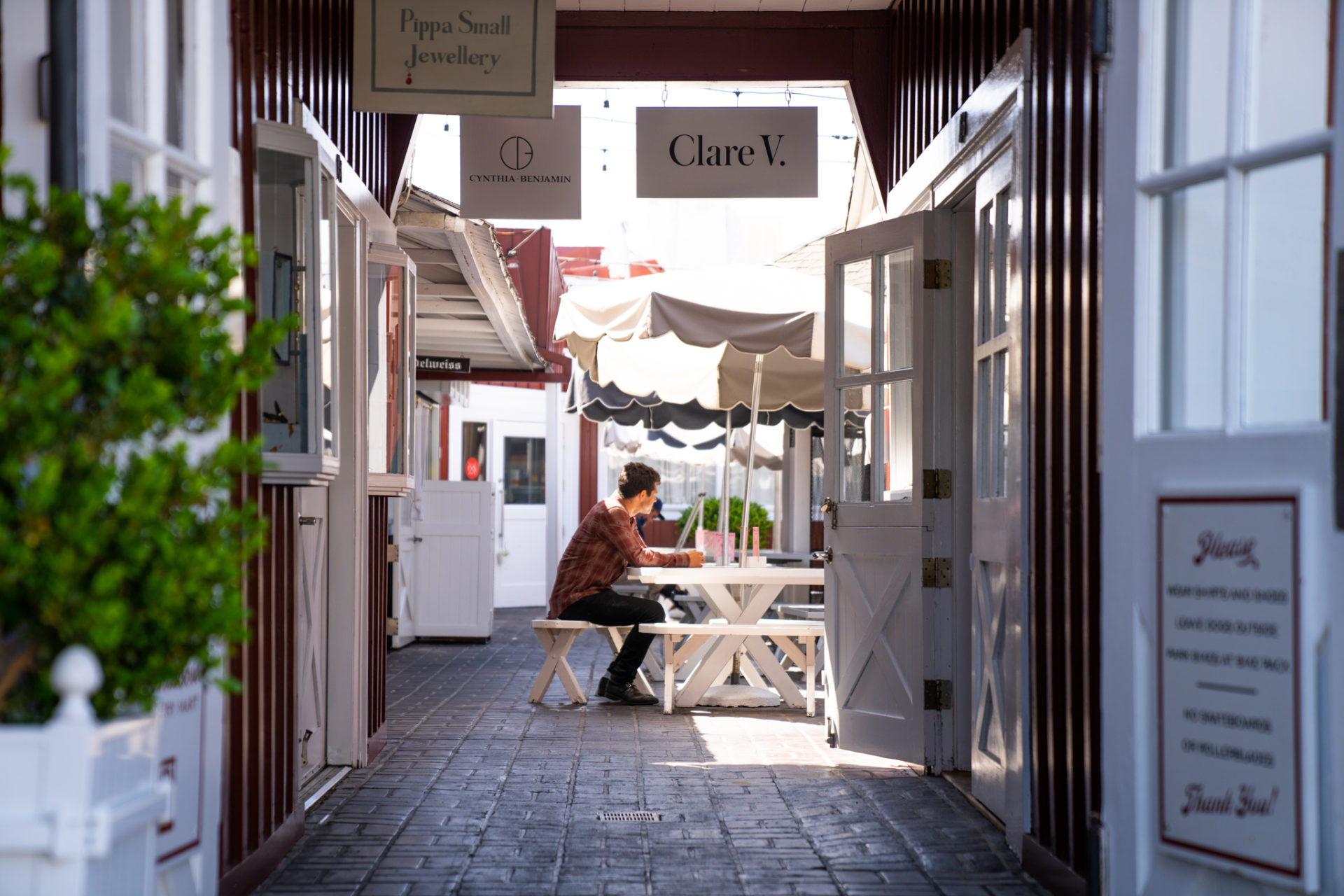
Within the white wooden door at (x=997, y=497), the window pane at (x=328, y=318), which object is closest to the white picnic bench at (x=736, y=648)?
the white wooden door at (x=997, y=497)

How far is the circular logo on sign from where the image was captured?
6922mm

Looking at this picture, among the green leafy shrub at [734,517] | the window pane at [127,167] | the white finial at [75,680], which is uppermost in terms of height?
the window pane at [127,167]

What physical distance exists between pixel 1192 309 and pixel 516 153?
182 inches

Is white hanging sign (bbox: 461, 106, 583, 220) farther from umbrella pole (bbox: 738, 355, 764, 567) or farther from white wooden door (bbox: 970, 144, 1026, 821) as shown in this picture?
white wooden door (bbox: 970, 144, 1026, 821)

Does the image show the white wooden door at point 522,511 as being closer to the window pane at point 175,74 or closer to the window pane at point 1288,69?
the window pane at point 175,74

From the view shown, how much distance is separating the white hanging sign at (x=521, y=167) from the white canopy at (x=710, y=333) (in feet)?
1.80

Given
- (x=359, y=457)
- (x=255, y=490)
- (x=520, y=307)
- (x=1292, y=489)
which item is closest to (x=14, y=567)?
(x=255, y=490)

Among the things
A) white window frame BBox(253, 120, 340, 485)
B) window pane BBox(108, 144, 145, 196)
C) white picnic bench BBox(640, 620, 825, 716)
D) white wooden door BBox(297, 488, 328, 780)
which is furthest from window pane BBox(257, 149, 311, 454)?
white picnic bench BBox(640, 620, 825, 716)

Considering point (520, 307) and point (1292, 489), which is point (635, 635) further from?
point (1292, 489)

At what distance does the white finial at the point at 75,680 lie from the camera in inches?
74.4

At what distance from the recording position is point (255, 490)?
11.8ft

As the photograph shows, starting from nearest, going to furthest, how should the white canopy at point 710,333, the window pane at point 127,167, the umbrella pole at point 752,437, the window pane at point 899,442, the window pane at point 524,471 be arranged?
the window pane at point 127,167 < the window pane at point 899,442 < the white canopy at point 710,333 < the umbrella pole at point 752,437 < the window pane at point 524,471

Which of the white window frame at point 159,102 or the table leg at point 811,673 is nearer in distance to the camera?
the white window frame at point 159,102

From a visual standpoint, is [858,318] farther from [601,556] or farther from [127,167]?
[127,167]
